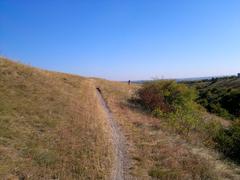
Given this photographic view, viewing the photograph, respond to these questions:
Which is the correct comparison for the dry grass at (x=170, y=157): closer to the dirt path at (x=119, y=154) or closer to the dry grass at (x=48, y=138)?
the dirt path at (x=119, y=154)

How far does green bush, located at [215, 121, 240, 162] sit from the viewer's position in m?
15.5

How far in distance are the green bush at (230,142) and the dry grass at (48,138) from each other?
6.28 metres

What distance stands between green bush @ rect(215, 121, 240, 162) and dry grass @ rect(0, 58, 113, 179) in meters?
6.28

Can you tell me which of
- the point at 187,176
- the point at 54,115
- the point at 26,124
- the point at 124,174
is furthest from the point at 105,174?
the point at 54,115

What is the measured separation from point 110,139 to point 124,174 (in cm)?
449

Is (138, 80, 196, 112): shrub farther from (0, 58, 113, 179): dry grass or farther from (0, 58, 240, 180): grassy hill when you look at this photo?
(0, 58, 113, 179): dry grass

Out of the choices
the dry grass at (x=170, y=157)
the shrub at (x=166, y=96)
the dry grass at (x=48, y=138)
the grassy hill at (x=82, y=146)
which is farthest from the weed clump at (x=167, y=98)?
the dry grass at (x=48, y=138)

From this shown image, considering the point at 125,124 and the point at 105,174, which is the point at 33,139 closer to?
the point at 105,174

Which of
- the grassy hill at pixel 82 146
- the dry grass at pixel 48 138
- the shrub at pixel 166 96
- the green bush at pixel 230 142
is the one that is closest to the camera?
the dry grass at pixel 48 138

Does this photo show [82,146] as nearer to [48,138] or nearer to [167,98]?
[48,138]

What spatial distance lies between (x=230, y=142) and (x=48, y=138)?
9.98m

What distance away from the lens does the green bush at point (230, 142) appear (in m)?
15.5

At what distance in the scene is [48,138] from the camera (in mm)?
12492

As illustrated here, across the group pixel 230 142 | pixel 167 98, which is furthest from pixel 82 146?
pixel 167 98
